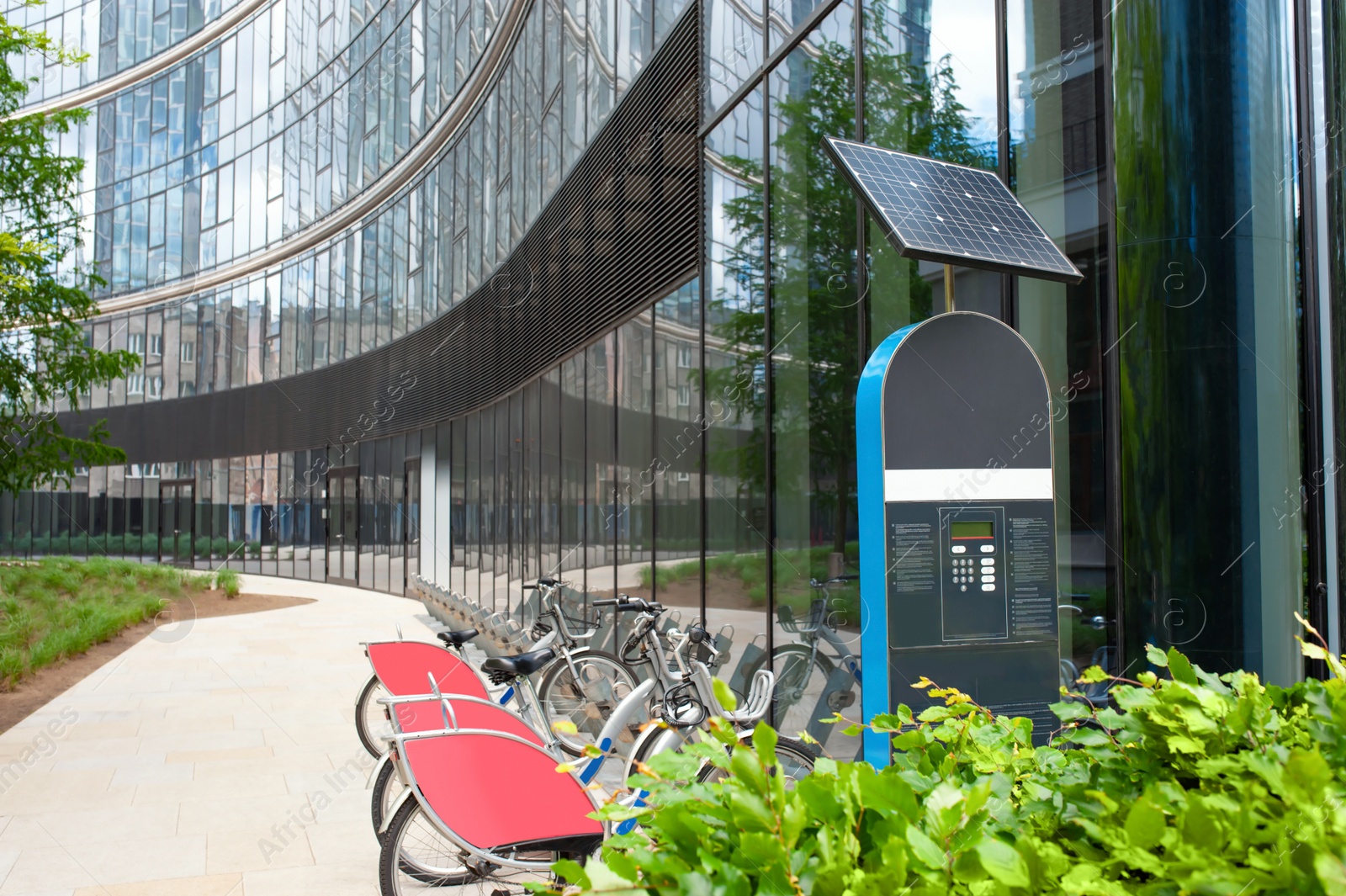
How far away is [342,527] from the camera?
28.4 meters

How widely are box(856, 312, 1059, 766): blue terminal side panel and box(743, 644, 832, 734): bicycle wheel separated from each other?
2.34 m

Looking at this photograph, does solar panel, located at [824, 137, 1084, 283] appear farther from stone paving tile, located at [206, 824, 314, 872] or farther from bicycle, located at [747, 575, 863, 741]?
stone paving tile, located at [206, 824, 314, 872]

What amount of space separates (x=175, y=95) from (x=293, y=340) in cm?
1230

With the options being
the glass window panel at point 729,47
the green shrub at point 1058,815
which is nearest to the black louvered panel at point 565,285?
the glass window panel at point 729,47

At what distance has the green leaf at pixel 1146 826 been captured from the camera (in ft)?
4.00

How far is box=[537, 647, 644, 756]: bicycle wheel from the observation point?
7789 millimetres

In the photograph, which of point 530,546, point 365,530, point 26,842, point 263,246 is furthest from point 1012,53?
point 263,246

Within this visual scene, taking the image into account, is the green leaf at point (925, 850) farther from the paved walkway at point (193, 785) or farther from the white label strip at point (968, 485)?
the paved walkway at point (193, 785)

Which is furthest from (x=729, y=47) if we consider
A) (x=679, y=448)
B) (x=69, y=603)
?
(x=69, y=603)

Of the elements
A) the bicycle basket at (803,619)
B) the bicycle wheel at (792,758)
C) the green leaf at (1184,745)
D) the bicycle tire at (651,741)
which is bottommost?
the bicycle tire at (651,741)

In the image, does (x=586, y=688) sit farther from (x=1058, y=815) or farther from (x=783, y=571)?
(x=1058, y=815)

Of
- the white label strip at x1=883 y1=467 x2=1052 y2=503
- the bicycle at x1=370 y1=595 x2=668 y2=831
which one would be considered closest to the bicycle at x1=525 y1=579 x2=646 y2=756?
the bicycle at x1=370 y1=595 x2=668 y2=831

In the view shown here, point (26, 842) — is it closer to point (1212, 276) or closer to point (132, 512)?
point (1212, 276)

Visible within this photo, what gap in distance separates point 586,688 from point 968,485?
16.2ft
